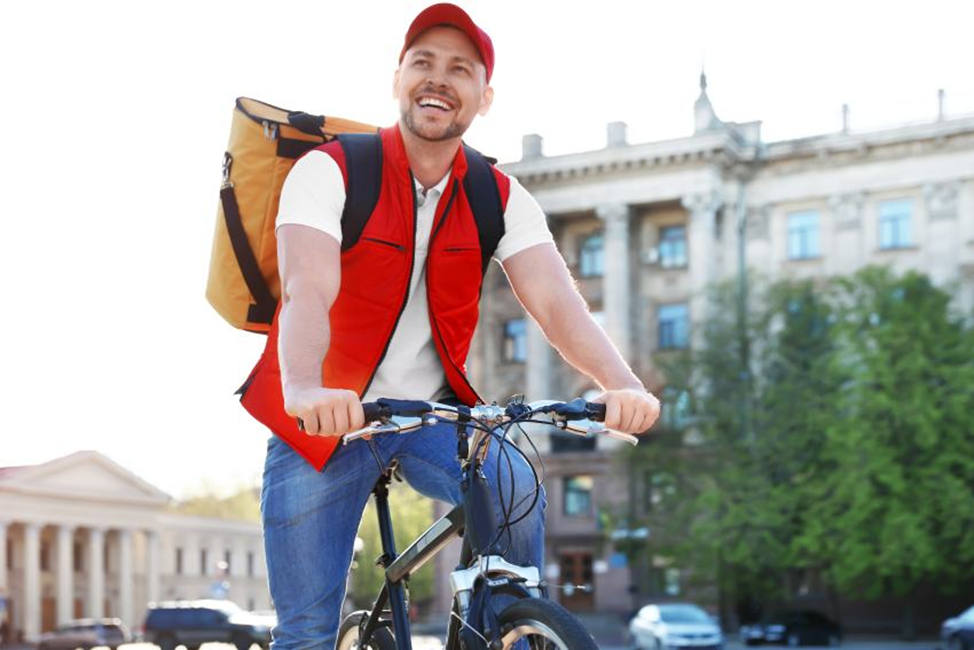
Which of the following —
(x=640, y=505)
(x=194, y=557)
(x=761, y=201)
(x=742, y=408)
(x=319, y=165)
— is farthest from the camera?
(x=194, y=557)

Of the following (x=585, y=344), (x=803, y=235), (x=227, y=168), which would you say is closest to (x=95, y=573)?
(x=803, y=235)

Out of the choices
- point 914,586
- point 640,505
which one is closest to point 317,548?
point 914,586

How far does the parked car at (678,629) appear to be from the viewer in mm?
36062

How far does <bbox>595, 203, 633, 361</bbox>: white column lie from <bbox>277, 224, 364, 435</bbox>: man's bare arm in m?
55.6

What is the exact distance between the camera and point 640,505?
5212cm

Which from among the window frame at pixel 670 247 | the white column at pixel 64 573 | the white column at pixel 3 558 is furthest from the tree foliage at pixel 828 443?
the white column at pixel 64 573

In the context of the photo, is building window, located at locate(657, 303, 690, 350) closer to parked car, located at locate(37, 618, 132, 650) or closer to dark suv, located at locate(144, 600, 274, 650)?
dark suv, located at locate(144, 600, 274, 650)

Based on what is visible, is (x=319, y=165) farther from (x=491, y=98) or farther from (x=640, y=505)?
(x=640, y=505)

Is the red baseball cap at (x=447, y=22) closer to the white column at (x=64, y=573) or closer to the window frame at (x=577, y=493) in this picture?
the window frame at (x=577, y=493)

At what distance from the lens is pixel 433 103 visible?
4.04 meters

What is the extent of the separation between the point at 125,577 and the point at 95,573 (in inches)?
166

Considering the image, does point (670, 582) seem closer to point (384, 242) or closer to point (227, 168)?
point (227, 168)

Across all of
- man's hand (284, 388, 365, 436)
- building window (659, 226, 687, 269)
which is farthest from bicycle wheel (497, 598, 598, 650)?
building window (659, 226, 687, 269)

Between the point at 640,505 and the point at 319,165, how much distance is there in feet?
160
